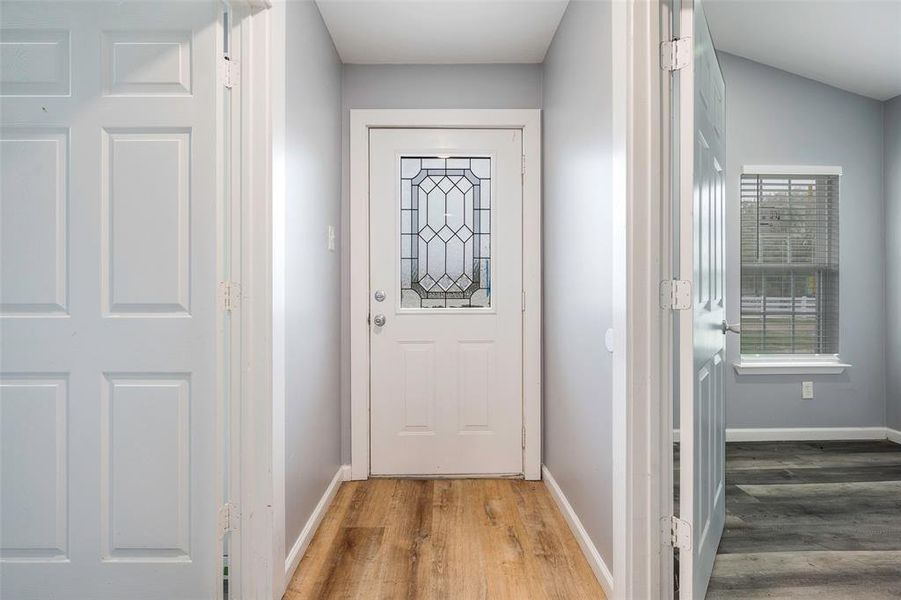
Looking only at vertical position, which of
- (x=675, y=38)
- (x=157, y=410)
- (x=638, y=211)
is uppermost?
(x=675, y=38)

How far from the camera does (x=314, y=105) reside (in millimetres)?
2266

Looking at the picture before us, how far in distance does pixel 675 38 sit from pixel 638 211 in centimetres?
52

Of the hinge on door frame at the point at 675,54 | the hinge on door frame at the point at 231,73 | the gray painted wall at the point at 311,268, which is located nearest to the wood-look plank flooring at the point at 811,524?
the gray painted wall at the point at 311,268

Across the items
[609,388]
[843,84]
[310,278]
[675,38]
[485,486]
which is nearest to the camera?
[675,38]

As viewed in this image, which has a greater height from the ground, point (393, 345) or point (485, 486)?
point (393, 345)

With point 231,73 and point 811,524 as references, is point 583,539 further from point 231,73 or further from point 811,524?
point 231,73

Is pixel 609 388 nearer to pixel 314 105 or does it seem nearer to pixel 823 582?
pixel 823 582

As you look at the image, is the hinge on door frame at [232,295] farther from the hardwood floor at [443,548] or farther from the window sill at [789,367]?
the window sill at [789,367]

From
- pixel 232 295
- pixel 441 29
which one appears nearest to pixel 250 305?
pixel 232 295

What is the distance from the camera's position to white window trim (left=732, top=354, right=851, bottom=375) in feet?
11.3

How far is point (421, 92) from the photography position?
2.90 metres

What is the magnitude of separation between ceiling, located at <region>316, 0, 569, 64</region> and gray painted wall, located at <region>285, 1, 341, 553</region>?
0.15 m

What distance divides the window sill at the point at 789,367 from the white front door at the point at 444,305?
5.63 feet

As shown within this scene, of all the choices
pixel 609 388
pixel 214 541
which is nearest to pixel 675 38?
pixel 609 388
